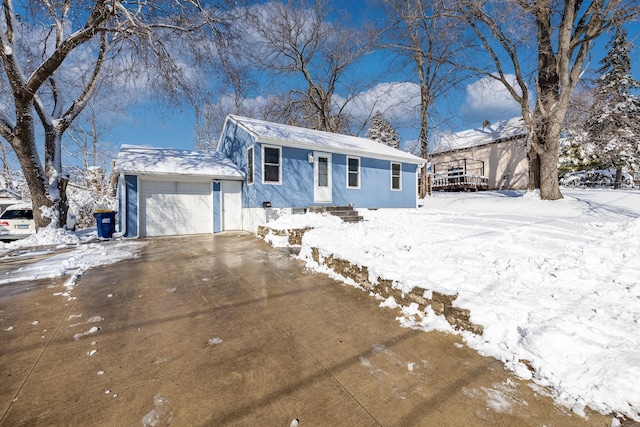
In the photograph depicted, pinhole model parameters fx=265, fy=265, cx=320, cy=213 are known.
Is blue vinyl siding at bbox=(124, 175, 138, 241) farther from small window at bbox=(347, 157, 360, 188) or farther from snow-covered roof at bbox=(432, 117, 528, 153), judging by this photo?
snow-covered roof at bbox=(432, 117, 528, 153)

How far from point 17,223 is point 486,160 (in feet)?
85.5

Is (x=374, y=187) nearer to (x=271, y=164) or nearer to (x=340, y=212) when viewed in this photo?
(x=340, y=212)

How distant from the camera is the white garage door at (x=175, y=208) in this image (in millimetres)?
9836

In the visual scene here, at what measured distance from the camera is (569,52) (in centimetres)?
1004

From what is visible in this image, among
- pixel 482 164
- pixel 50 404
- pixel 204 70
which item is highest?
pixel 204 70

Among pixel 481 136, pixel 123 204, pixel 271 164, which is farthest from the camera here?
pixel 481 136

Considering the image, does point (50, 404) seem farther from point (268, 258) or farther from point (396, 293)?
point (268, 258)

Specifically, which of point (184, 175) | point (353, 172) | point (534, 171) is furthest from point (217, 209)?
point (534, 171)

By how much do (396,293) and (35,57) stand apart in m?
14.0

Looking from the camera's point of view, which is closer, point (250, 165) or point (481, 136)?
point (250, 165)

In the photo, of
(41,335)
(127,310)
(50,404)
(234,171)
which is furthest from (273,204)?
(50,404)

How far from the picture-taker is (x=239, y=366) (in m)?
2.33

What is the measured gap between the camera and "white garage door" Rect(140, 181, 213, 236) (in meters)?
9.84

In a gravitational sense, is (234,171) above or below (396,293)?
above
